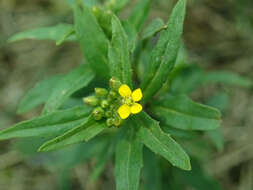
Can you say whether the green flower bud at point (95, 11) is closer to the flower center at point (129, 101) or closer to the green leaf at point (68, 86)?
the green leaf at point (68, 86)

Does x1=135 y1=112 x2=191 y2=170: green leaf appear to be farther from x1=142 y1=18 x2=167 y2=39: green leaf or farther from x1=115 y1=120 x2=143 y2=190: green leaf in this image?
x1=142 y1=18 x2=167 y2=39: green leaf

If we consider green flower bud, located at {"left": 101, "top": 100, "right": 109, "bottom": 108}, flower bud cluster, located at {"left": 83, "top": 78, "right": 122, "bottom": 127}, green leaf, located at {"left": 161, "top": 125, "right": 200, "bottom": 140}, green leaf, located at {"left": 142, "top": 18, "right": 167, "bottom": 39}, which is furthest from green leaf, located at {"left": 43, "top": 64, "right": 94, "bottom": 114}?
green leaf, located at {"left": 161, "top": 125, "right": 200, "bottom": 140}

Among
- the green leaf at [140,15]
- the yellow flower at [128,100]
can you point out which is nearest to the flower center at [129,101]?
the yellow flower at [128,100]

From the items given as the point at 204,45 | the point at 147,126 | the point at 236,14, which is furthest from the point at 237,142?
the point at 147,126

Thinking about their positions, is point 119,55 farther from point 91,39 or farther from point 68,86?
point 68,86

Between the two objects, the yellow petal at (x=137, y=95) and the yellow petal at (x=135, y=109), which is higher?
the yellow petal at (x=137, y=95)

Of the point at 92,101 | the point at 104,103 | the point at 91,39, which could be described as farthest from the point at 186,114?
the point at 91,39
